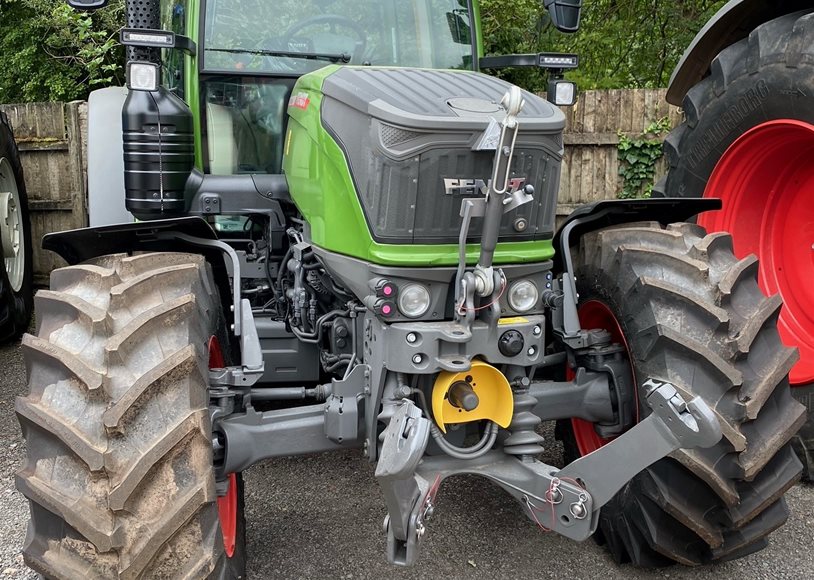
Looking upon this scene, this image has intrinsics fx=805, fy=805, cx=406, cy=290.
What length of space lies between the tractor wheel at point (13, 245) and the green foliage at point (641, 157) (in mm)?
5130

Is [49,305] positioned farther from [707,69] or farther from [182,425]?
[707,69]

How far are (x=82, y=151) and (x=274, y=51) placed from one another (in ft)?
14.7

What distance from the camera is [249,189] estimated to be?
12.3ft

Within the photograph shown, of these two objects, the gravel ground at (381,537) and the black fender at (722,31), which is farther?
the black fender at (722,31)

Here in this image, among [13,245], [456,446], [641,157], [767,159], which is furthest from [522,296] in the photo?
[13,245]

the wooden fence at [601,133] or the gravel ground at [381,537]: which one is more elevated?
the wooden fence at [601,133]

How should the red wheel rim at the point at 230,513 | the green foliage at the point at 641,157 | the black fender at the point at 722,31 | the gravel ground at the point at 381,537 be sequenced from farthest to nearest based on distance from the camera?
the green foliage at the point at 641,157, the black fender at the point at 722,31, the gravel ground at the point at 381,537, the red wheel rim at the point at 230,513

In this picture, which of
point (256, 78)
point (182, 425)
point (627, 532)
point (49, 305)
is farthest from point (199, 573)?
point (256, 78)

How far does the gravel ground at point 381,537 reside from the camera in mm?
3188

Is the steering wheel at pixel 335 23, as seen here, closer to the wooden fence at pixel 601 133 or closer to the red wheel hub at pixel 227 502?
the red wheel hub at pixel 227 502

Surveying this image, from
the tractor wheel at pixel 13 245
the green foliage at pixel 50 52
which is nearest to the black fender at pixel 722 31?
the tractor wheel at pixel 13 245

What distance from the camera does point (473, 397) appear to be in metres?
2.64

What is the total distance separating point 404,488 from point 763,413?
4.25 feet

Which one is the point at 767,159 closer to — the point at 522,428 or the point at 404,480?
the point at 522,428
